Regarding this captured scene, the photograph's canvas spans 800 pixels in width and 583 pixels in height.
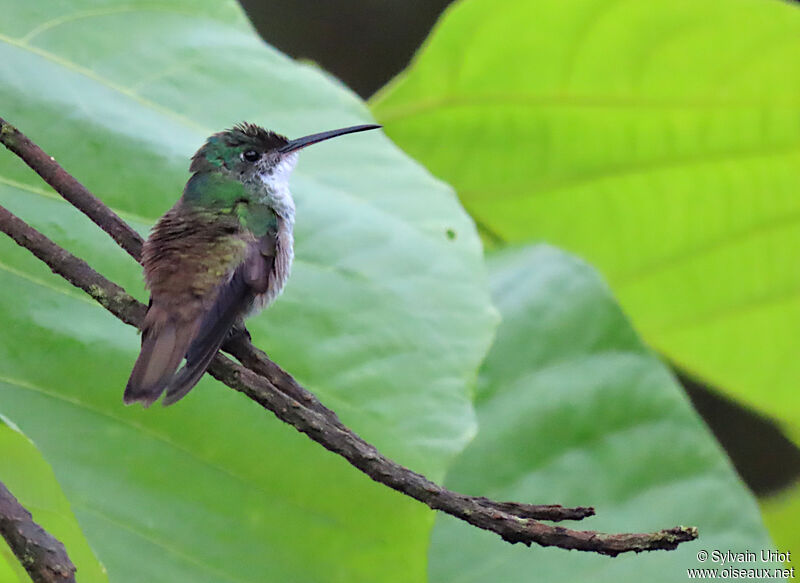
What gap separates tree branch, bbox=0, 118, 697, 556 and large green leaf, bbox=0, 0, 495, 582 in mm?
240

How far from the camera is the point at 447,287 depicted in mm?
1268

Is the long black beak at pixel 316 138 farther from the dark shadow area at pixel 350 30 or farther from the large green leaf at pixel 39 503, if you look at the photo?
the dark shadow area at pixel 350 30

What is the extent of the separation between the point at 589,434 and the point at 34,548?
1.26 meters

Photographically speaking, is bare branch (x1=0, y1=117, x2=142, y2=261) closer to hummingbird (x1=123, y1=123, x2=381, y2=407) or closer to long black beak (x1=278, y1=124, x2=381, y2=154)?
hummingbird (x1=123, y1=123, x2=381, y2=407)

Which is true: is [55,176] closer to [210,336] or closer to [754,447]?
[210,336]

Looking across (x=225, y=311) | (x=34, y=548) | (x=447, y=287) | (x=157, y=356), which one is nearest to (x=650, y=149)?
(x=447, y=287)

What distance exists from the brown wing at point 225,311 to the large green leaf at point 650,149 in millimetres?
1110

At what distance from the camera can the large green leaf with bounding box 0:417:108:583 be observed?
2.85ft

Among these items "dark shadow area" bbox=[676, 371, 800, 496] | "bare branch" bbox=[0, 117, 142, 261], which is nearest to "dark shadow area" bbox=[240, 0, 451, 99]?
"dark shadow area" bbox=[676, 371, 800, 496]

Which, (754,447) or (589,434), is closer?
(589,434)

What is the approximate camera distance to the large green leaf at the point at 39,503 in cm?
87

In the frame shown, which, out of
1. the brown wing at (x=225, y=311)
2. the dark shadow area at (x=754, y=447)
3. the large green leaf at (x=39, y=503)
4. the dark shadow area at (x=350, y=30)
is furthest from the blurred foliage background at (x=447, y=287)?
the dark shadow area at (x=350, y=30)

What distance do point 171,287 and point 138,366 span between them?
159mm

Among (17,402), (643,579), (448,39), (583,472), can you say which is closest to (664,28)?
(448,39)
